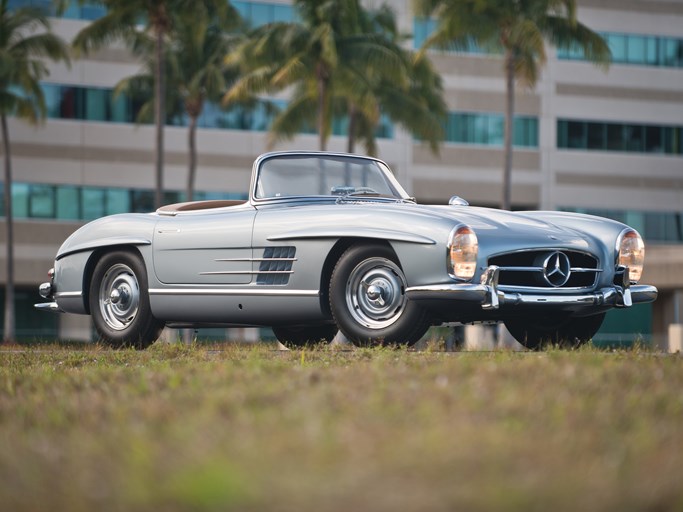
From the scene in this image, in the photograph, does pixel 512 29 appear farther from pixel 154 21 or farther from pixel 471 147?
pixel 471 147

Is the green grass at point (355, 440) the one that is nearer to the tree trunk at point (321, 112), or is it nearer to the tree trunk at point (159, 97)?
the tree trunk at point (321, 112)

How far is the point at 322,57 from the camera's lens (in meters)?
34.1

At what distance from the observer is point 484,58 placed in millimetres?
53969

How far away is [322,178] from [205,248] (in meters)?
1.16

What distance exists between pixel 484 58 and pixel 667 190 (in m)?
10.3

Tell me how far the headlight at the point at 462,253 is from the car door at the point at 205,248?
177 cm

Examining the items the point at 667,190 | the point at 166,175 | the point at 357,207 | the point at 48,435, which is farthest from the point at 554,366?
the point at 667,190

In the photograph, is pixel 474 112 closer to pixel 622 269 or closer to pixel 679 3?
pixel 679 3

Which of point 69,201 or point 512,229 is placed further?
point 69,201

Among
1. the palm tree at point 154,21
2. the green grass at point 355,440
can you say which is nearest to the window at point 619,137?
the palm tree at point 154,21

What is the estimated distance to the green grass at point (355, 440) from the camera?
3.28 m

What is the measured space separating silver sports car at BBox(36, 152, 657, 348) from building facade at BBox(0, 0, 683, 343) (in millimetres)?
35978

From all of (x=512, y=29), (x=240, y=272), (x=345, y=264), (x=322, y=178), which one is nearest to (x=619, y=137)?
(x=512, y=29)

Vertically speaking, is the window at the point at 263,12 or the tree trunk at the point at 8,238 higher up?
the window at the point at 263,12
